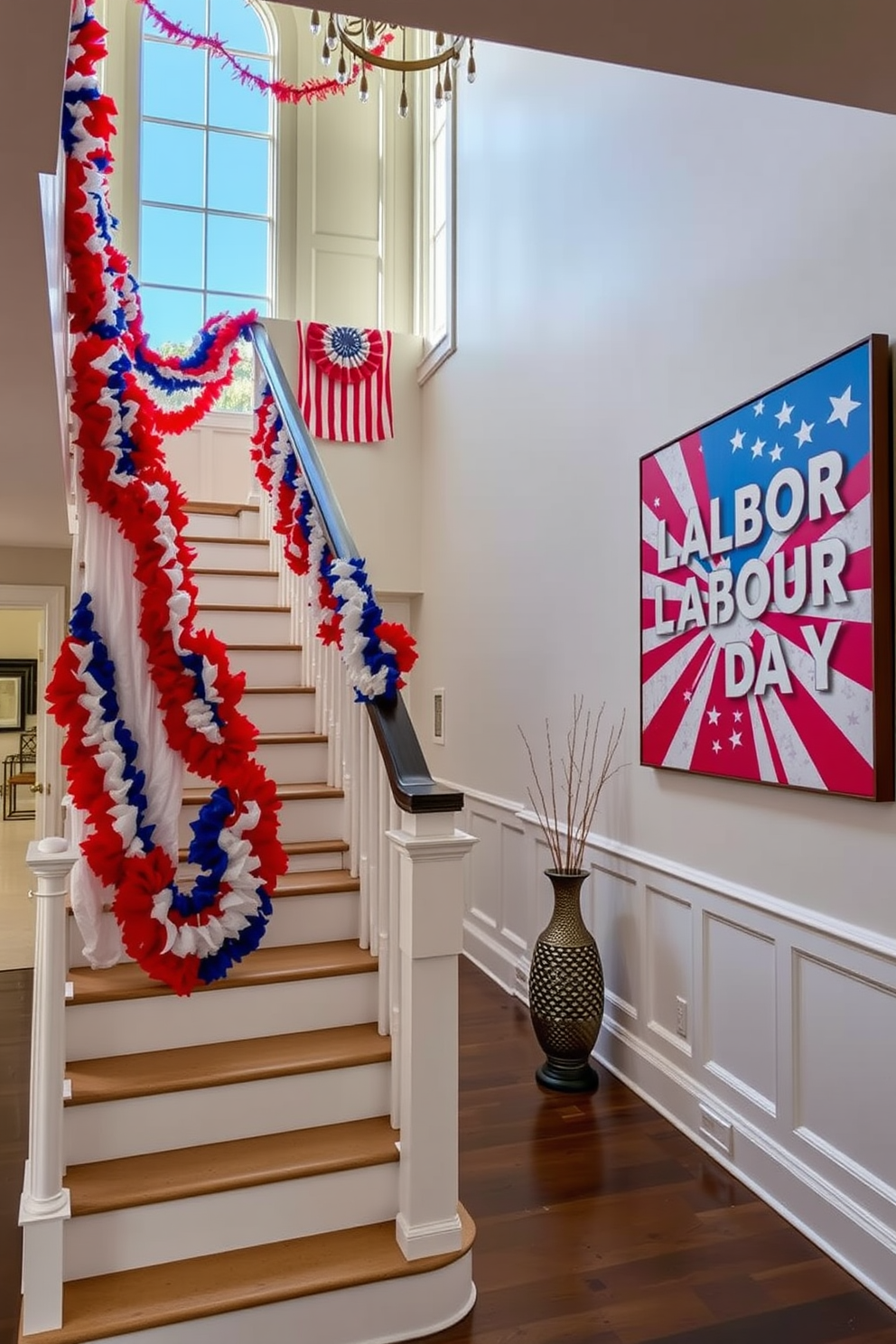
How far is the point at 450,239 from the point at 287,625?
273cm

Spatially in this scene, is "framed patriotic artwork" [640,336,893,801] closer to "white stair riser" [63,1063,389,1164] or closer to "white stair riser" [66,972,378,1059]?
"white stair riser" [66,972,378,1059]

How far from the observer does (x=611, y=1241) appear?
2514 millimetres

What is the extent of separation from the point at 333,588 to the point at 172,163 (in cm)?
→ 503

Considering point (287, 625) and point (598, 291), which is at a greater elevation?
point (598, 291)

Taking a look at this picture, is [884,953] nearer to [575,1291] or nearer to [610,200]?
[575,1291]

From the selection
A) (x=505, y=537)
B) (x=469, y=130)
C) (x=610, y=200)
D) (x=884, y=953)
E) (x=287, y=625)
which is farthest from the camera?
(x=469, y=130)

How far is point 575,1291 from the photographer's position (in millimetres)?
2305

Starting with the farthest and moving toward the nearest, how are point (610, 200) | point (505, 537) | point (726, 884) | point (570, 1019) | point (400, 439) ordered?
point (400, 439), point (505, 537), point (610, 200), point (570, 1019), point (726, 884)

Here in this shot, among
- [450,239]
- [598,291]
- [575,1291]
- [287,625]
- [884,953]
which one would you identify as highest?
[450,239]

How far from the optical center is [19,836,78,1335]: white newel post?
1.96m

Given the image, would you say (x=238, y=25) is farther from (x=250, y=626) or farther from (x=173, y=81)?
(x=250, y=626)

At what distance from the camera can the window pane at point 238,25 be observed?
6484 mm

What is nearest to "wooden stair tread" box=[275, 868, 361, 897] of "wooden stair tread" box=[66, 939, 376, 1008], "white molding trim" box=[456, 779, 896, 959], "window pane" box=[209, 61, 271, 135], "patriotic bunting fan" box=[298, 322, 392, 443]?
"wooden stair tread" box=[66, 939, 376, 1008]

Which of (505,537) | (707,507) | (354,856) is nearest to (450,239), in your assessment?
(505,537)
